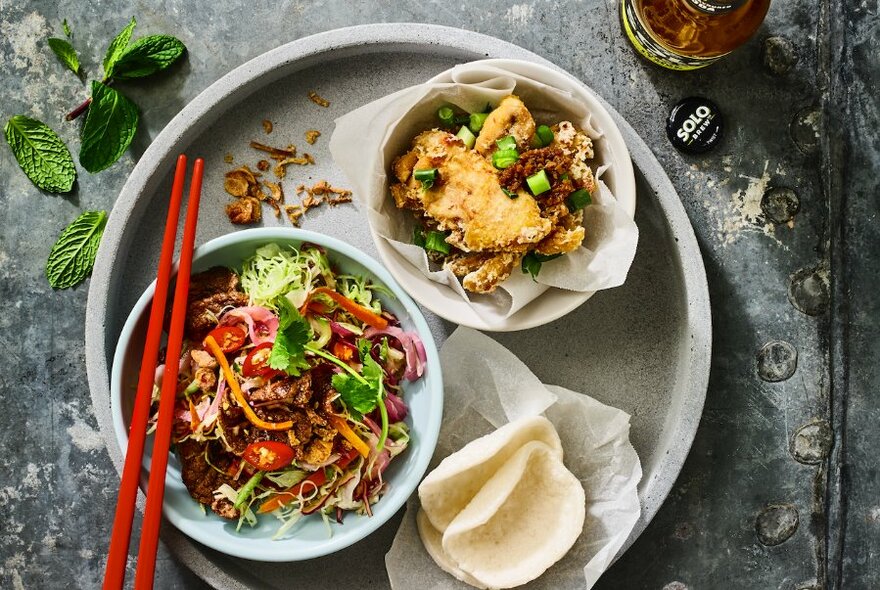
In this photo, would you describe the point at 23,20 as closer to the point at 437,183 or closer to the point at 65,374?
the point at 65,374

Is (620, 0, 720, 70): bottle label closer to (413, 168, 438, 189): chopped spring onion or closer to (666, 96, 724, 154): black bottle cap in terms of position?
(666, 96, 724, 154): black bottle cap

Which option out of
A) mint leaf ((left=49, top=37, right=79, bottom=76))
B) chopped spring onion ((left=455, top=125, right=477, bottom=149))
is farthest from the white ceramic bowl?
mint leaf ((left=49, top=37, right=79, bottom=76))

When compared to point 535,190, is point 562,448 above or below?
below

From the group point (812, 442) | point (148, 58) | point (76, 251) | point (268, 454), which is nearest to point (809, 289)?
point (812, 442)

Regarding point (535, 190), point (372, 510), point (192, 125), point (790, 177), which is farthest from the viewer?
point (790, 177)

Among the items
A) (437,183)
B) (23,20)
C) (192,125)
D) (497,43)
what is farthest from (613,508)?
(23,20)

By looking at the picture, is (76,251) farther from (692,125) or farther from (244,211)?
(692,125)

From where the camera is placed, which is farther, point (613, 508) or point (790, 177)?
point (790, 177)
